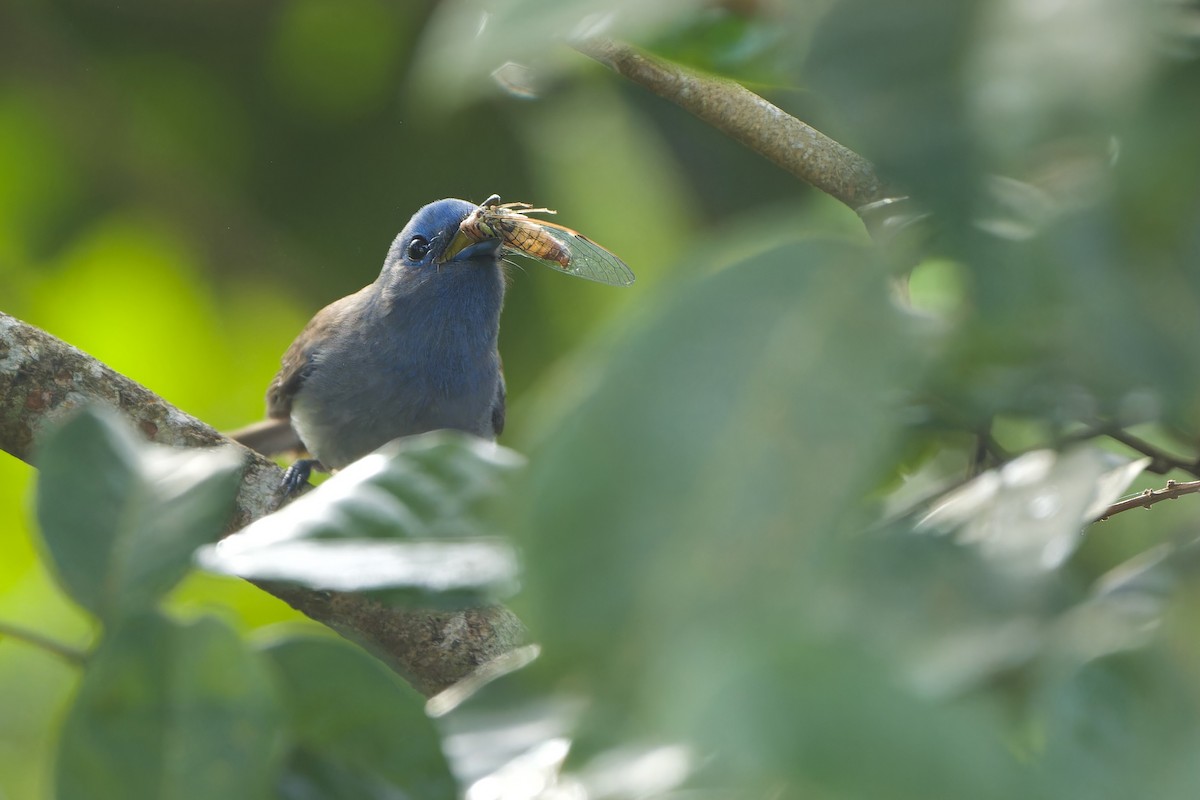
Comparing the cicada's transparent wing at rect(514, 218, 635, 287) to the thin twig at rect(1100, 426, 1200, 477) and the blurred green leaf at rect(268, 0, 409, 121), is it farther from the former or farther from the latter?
the thin twig at rect(1100, 426, 1200, 477)

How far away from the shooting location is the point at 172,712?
0.46m

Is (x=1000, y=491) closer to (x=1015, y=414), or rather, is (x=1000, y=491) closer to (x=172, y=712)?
(x=1015, y=414)

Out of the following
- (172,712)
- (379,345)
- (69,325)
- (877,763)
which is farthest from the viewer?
(69,325)

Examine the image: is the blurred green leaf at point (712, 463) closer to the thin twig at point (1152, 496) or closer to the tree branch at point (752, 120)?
the thin twig at point (1152, 496)

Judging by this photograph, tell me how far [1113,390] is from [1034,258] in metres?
0.06

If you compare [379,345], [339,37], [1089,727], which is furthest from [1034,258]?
[339,37]

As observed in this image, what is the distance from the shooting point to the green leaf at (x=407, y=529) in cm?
48

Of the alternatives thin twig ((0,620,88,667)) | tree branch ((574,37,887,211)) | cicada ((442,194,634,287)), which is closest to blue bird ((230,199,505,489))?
cicada ((442,194,634,287))

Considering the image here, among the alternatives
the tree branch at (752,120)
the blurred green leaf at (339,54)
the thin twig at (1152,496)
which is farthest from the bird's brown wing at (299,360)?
the thin twig at (1152,496)

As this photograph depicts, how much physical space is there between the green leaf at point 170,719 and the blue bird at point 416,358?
2.41 meters

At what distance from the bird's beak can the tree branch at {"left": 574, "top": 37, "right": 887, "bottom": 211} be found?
113 centimetres

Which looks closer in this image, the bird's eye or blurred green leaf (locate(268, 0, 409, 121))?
the bird's eye

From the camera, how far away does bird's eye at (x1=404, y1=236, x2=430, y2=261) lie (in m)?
2.96

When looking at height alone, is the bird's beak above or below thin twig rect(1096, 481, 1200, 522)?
above
